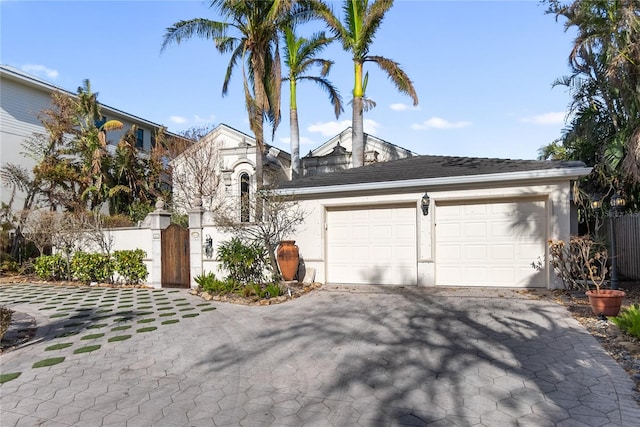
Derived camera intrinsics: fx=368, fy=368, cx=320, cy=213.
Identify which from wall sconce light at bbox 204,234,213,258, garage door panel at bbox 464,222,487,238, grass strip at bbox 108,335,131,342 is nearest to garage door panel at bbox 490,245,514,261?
garage door panel at bbox 464,222,487,238

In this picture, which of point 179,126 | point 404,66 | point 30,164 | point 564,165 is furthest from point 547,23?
point 30,164

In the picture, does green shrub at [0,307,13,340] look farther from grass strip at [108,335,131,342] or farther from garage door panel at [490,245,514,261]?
garage door panel at [490,245,514,261]

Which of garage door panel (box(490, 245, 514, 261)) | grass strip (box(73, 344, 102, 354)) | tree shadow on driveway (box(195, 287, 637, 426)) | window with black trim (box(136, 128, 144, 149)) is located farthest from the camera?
window with black trim (box(136, 128, 144, 149))

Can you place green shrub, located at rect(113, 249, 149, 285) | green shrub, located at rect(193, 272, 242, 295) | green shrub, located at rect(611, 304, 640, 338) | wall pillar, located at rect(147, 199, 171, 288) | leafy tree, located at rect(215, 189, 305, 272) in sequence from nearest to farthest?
green shrub, located at rect(611, 304, 640, 338), green shrub, located at rect(193, 272, 242, 295), leafy tree, located at rect(215, 189, 305, 272), wall pillar, located at rect(147, 199, 171, 288), green shrub, located at rect(113, 249, 149, 285)

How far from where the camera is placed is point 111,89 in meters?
17.7

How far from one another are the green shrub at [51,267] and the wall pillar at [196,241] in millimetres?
5519

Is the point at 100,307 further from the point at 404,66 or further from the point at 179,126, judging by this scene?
the point at 179,126

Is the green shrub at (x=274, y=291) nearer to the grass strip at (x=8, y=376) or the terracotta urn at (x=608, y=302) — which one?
the grass strip at (x=8, y=376)

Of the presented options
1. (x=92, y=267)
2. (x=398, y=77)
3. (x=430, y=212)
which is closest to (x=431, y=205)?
(x=430, y=212)

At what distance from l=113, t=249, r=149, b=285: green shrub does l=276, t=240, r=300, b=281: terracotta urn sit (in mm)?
4722

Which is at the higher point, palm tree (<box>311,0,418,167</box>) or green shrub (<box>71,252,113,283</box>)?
palm tree (<box>311,0,418,167</box>)

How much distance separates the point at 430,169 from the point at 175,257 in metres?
7.71

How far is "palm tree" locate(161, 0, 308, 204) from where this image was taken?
11812 millimetres

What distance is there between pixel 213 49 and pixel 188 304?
29.7ft
